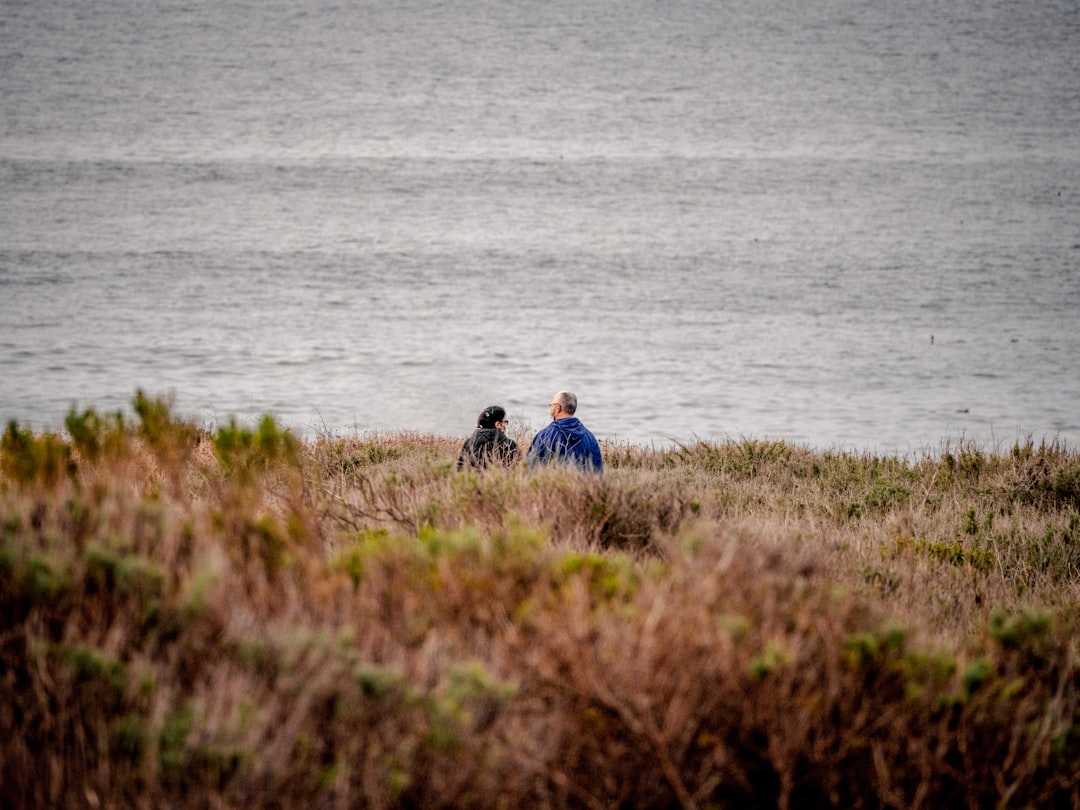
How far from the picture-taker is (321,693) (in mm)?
2629

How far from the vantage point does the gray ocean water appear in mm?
24406

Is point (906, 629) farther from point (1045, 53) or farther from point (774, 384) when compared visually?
point (1045, 53)

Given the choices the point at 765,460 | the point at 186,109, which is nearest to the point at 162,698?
the point at 765,460

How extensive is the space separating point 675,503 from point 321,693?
4027 millimetres

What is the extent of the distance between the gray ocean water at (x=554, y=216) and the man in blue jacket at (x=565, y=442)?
3881 millimetres

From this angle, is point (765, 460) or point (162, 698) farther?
point (765, 460)

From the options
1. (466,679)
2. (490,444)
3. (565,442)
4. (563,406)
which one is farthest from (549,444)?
(466,679)

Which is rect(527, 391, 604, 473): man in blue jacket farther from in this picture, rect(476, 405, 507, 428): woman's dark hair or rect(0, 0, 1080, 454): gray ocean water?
rect(0, 0, 1080, 454): gray ocean water

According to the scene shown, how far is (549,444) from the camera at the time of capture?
8.64m

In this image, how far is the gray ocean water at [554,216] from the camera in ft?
80.1

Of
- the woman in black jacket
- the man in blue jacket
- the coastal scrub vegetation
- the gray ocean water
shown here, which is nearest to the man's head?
the man in blue jacket

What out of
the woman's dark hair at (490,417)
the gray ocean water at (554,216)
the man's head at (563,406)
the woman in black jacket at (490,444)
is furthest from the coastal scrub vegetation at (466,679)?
the woman's dark hair at (490,417)

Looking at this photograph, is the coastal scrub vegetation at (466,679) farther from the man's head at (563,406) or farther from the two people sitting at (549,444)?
the man's head at (563,406)

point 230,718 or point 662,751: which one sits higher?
point 230,718
